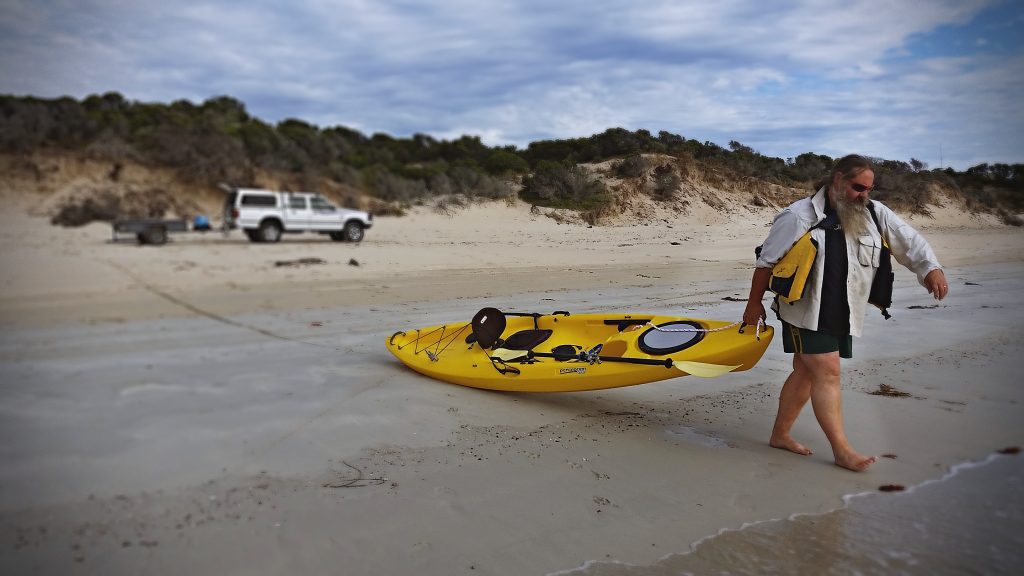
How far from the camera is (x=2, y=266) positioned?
2053 millimetres

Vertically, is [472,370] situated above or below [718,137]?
below

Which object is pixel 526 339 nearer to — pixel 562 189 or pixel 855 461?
pixel 562 189

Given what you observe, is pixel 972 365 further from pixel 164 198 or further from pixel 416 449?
pixel 164 198

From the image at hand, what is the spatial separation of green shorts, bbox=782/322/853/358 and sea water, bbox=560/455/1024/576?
1.75 ft

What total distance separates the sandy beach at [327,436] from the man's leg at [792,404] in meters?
0.06

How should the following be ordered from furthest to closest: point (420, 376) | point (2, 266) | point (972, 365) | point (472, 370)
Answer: point (972, 365), point (420, 376), point (472, 370), point (2, 266)

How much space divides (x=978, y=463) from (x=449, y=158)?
334 centimetres

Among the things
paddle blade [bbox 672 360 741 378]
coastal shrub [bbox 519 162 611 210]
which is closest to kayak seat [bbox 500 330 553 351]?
paddle blade [bbox 672 360 741 378]

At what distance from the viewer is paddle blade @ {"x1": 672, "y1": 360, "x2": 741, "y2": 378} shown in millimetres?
2777

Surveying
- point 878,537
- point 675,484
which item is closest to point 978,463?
point 878,537

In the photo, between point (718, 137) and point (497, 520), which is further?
point (718, 137)

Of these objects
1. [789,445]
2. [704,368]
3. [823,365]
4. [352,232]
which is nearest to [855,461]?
[789,445]

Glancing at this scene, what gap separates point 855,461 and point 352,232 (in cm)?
254

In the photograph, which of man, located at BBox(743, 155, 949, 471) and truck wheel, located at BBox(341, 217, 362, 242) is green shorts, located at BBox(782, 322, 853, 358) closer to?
man, located at BBox(743, 155, 949, 471)
